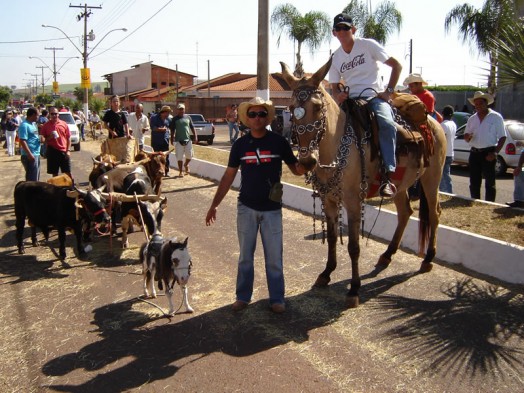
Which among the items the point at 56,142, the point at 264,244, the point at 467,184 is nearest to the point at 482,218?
the point at 264,244

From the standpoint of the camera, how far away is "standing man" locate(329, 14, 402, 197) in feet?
18.5

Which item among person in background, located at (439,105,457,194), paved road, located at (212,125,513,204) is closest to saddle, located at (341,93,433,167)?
person in background, located at (439,105,457,194)

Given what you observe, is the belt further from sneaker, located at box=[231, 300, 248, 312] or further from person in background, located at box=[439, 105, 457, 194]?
sneaker, located at box=[231, 300, 248, 312]

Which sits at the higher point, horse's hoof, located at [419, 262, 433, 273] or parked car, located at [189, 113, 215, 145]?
parked car, located at [189, 113, 215, 145]

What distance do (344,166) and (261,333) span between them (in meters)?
1.94

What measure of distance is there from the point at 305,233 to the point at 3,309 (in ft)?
15.7

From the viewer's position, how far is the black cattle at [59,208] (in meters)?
7.14

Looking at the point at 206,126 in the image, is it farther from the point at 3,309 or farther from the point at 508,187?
the point at 3,309

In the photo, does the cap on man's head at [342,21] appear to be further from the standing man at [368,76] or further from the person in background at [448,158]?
the person in background at [448,158]

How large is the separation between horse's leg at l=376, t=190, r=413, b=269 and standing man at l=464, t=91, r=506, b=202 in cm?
335

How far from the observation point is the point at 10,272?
6.94 meters

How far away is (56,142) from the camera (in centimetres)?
1041

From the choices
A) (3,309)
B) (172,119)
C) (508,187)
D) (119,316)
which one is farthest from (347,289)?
(172,119)

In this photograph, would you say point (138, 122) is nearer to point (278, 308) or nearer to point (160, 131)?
point (160, 131)
